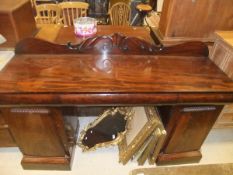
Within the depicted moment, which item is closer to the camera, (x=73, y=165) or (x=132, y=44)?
(x=132, y=44)

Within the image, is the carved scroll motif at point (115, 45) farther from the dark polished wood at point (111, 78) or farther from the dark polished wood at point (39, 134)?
the dark polished wood at point (39, 134)

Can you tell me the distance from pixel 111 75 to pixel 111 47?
0.82 feet

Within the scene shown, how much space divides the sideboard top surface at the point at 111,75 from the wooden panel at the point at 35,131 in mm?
165

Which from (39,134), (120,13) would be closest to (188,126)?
(39,134)

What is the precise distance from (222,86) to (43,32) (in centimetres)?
125

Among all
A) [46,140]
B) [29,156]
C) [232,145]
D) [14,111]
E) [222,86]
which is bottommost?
[232,145]

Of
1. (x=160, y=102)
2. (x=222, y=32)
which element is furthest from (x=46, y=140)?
(x=222, y=32)

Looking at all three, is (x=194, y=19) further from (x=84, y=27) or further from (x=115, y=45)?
(x=84, y=27)

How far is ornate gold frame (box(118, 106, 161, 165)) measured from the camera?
112cm

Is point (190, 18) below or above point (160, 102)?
above

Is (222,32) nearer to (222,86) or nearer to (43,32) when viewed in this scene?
(222,86)

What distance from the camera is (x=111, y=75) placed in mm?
981

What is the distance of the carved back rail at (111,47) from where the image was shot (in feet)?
3.62

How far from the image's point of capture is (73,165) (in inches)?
52.0
